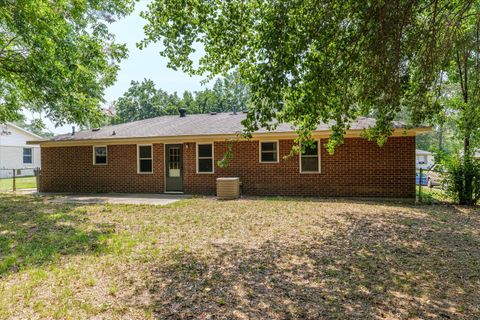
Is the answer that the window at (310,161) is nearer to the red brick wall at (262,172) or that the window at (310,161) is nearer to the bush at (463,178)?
the red brick wall at (262,172)

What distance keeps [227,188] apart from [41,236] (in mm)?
6074

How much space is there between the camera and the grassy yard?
10.5 feet

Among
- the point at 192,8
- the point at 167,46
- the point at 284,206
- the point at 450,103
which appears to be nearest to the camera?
the point at 192,8

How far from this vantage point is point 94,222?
7355mm

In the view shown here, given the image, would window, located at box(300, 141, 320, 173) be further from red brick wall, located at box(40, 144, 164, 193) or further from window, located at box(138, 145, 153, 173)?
window, located at box(138, 145, 153, 173)

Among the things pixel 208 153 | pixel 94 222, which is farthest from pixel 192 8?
pixel 208 153

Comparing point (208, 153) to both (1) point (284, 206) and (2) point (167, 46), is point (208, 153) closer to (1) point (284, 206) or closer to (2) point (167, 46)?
(1) point (284, 206)

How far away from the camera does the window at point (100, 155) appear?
13.7 meters

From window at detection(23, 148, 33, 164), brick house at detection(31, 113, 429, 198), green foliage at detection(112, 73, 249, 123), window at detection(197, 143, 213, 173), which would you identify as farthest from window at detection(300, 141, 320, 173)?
green foliage at detection(112, 73, 249, 123)

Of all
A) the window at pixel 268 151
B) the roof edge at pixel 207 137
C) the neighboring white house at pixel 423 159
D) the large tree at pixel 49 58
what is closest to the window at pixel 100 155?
the roof edge at pixel 207 137

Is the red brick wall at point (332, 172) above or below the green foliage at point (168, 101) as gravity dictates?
below

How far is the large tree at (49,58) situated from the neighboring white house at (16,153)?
1516 cm

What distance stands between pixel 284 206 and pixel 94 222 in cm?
522

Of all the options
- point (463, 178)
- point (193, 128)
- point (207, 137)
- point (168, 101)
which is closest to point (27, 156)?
point (168, 101)
